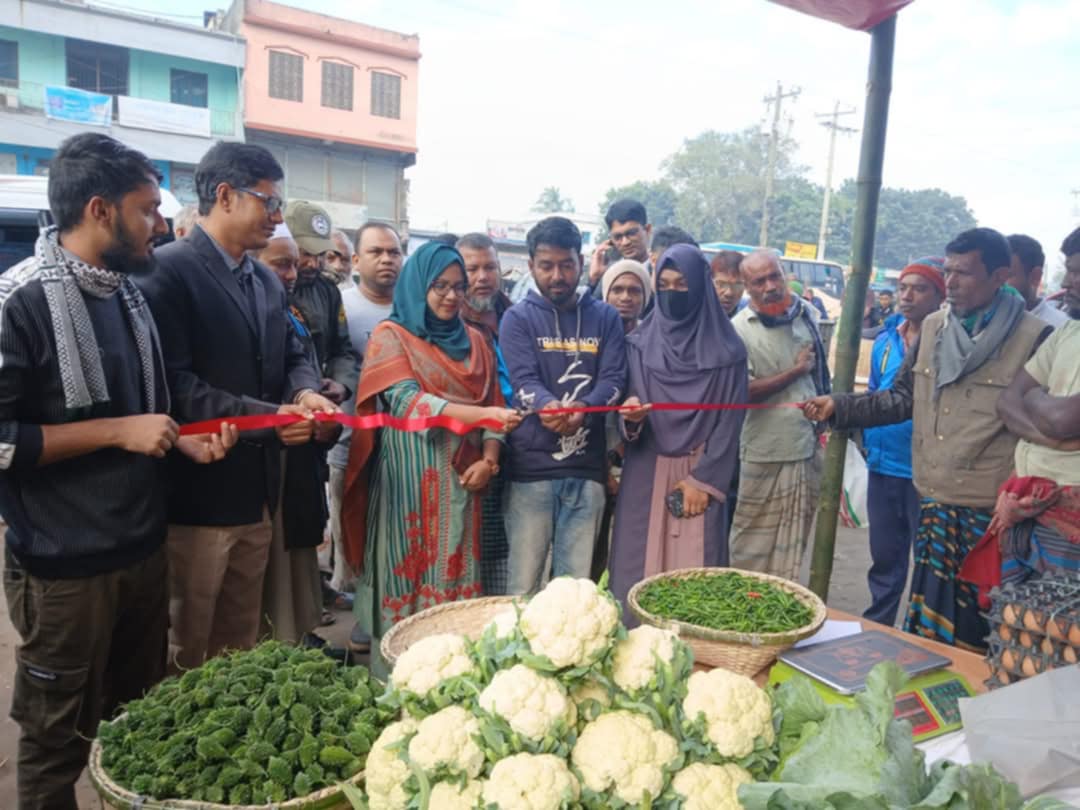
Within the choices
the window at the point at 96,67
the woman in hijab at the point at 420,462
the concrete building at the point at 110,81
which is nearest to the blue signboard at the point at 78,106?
the concrete building at the point at 110,81

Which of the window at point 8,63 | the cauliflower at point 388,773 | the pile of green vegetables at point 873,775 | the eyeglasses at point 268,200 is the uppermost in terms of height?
the window at point 8,63

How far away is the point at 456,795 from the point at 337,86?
27.7 m

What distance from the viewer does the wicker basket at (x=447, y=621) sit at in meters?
2.15

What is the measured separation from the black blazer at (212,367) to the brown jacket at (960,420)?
8.69 ft

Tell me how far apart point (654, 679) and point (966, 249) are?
2804 millimetres

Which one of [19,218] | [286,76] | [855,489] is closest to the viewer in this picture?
[855,489]

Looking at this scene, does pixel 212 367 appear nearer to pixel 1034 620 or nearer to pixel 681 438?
pixel 681 438

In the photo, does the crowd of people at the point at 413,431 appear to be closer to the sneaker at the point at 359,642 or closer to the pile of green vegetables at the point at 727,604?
the sneaker at the point at 359,642

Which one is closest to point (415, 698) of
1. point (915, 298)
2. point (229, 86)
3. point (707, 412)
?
point (707, 412)

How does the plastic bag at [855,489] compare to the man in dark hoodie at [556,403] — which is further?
the plastic bag at [855,489]

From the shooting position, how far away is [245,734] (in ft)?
5.54

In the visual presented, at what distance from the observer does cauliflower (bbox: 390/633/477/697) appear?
4.98 ft

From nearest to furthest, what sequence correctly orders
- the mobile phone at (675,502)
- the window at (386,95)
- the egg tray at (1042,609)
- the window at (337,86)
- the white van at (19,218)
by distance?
the egg tray at (1042,609) < the mobile phone at (675,502) < the white van at (19,218) < the window at (337,86) < the window at (386,95)

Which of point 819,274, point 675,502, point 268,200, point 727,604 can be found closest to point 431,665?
point 727,604
